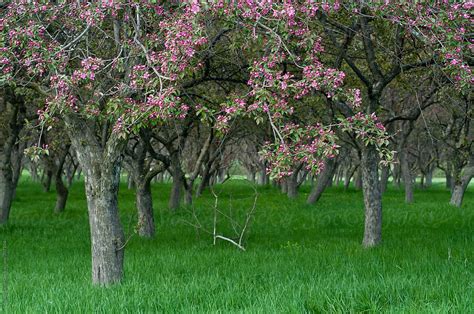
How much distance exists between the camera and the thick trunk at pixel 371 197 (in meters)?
11.8

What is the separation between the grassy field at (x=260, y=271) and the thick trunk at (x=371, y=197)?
1.21ft

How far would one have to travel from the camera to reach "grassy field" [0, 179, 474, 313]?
6.11 m

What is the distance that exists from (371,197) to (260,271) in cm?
406

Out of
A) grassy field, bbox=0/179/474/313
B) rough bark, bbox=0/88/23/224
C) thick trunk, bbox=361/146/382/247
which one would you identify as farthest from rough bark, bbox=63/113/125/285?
rough bark, bbox=0/88/23/224

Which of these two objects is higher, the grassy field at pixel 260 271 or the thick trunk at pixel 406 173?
the thick trunk at pixel 406 173

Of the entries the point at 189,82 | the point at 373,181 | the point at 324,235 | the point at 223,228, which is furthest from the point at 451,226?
the point at 189,82

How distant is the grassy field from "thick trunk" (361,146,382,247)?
0.37 meters

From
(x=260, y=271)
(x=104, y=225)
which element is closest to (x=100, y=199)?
(x=104, y=225)

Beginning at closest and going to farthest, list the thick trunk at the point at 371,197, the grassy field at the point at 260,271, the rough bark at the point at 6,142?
the grassy field at the point at 260,271 < the thick trunk at the point at 371,197 < the rough bark at the point at 6,142

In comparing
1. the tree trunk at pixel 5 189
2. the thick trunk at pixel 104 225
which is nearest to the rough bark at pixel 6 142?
the tree trunk at pixel 5 189

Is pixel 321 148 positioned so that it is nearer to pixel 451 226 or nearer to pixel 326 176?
pixel 451 226

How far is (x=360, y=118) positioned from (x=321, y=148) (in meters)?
0.69

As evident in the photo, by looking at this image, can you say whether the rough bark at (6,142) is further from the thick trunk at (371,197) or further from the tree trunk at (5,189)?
the thick trunk at (371,197)

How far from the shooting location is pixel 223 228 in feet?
52.3
